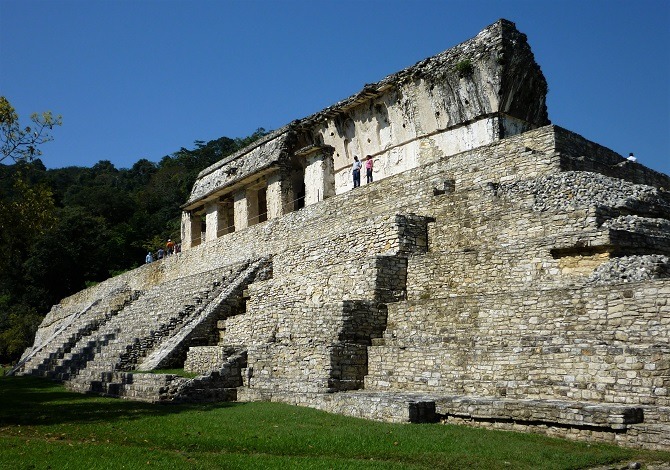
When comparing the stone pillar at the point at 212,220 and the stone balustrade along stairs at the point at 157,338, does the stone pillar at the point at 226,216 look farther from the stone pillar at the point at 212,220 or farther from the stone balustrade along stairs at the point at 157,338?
the stone balustrade along stairs at the point at 157,338

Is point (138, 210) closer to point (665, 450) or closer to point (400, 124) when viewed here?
point (400, 124)

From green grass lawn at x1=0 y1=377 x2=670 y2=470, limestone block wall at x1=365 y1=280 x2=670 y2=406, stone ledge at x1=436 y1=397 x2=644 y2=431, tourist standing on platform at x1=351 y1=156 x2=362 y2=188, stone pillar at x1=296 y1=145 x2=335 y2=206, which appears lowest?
green grass lawn at x1=0 y1=377 x2=670 y2=470

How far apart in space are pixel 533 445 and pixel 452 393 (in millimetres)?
2459

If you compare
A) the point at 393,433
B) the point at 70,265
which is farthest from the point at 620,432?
the point at 70,265

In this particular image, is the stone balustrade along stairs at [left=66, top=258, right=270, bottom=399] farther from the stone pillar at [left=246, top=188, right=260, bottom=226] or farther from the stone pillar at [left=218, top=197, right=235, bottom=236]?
the stone pillar at [left=218, top=197, right=235, bottom=236]

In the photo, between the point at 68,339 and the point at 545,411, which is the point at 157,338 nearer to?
the point at 68,339

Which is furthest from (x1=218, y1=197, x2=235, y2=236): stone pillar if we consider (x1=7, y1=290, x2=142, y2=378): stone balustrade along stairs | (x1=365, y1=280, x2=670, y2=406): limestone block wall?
(x1=365, y1=280, x2=670, y2=406): limestone block wall

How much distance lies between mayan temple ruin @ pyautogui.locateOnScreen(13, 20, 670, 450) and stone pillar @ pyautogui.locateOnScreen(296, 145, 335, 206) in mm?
68

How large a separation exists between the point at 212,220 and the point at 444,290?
17676 mm

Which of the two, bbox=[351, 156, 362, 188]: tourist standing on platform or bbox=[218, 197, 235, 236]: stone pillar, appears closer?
bbox=[351, 156, 362, 188]: tourist standing on platform

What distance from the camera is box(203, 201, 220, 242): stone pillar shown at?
2866 centimetres

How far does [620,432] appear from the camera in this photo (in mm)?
7734

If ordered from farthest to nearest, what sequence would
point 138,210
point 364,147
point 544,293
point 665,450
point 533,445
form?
1. point 138,210
2. point 364,147
3. point 544,293
4. point 533,445
5. point 665,450

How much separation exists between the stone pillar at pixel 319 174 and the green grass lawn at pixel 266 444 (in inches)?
511
